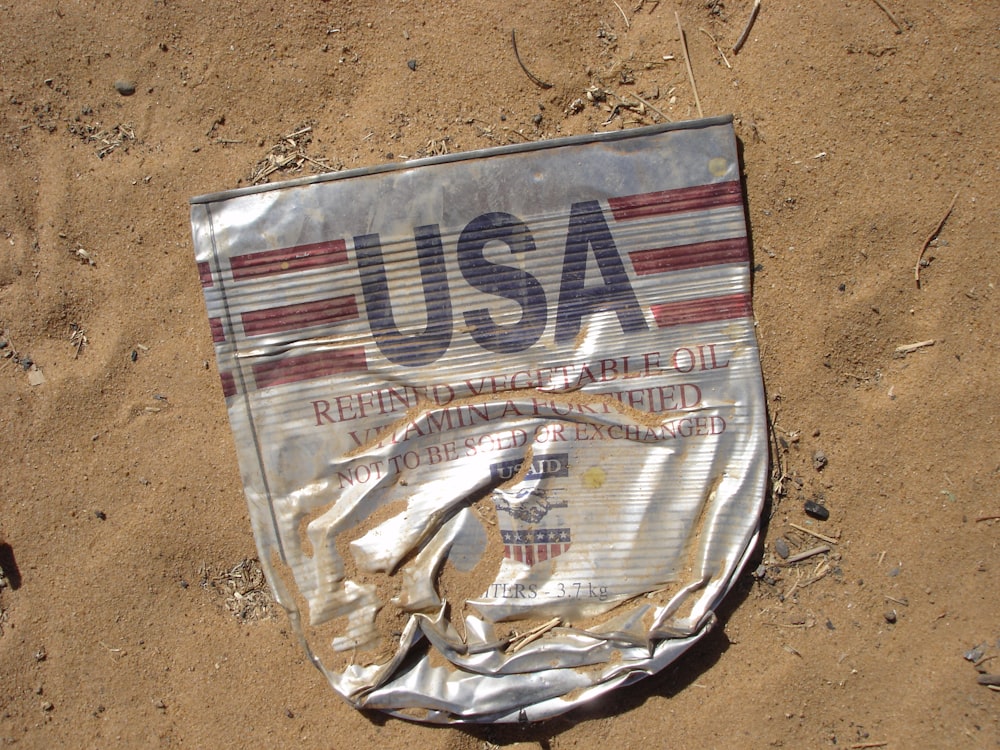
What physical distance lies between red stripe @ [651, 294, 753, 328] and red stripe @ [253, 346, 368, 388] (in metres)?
0.68

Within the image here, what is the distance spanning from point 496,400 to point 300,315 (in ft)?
1.59

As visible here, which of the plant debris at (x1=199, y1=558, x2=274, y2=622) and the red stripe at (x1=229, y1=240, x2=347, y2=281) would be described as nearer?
the red stripe at (x1=229, y1=240, x2=347, y2=281)

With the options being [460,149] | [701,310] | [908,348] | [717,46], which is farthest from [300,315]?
[908,348]

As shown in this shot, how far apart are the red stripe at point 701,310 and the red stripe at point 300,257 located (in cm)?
72

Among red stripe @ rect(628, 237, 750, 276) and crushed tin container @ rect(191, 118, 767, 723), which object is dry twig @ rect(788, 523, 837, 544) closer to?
crushed tin container @ rect(191, 118, 767, 723)

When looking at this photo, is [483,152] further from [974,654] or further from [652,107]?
[974,654]

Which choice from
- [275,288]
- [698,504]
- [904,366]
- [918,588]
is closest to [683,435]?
[698,504]

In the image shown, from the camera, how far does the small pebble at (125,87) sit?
1.59 meters

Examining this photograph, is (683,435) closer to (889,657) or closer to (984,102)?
(889,657)

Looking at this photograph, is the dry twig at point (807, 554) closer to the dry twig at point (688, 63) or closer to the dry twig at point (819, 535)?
the dry twig at point (819, 535)

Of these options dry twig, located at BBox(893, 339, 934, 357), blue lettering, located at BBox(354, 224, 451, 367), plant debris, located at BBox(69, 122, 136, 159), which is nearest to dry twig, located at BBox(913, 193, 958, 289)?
dry twig, located at BBox(893, 339, 934, 357)

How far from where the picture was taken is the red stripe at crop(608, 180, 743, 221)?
1433 mm

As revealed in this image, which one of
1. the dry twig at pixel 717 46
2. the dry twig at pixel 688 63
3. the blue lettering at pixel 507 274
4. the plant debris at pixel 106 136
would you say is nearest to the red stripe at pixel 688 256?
the blue lettering at pixel 507 274

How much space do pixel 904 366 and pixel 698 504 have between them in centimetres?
58
